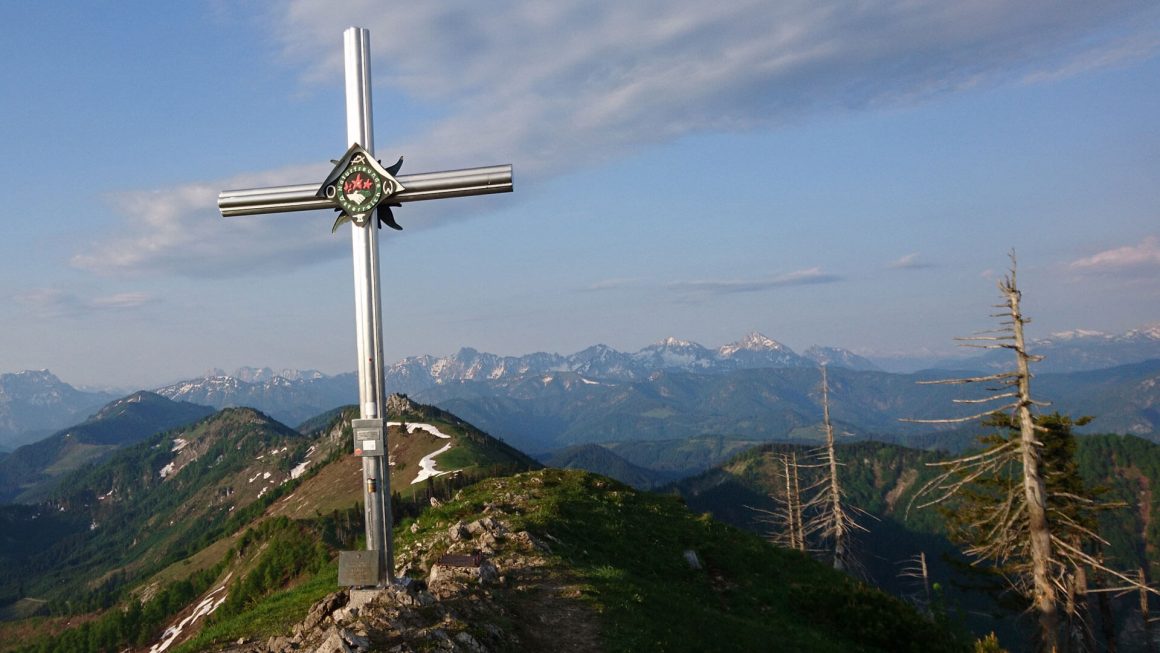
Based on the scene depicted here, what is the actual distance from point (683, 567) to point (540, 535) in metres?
7.26

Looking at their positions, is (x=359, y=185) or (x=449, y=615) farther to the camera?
(x=359, y=185)

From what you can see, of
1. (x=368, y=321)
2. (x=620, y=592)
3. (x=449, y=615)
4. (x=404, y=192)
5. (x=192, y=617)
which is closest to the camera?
(x=449, y=615)

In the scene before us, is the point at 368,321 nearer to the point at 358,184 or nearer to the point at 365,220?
the point at 365,220

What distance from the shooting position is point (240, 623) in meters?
24.6

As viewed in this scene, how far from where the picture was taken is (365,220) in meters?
18.0

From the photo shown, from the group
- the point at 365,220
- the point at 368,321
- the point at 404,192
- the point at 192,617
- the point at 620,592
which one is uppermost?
the point at 404,192

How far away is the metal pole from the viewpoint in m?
18.1

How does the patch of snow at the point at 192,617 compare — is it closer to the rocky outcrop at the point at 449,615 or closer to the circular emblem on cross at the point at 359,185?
the rocky outcrop at the point at 449,615

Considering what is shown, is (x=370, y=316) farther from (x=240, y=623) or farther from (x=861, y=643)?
(x=861, y=643)

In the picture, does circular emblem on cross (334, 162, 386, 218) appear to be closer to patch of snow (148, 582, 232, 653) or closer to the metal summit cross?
the metal summit cross

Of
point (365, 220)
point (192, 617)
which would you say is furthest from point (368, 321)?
point (192, 617)

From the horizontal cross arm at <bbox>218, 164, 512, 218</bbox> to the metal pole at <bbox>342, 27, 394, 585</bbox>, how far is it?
131 centimetres

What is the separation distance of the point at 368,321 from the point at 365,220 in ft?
8.60

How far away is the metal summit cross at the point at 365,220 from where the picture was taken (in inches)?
704
